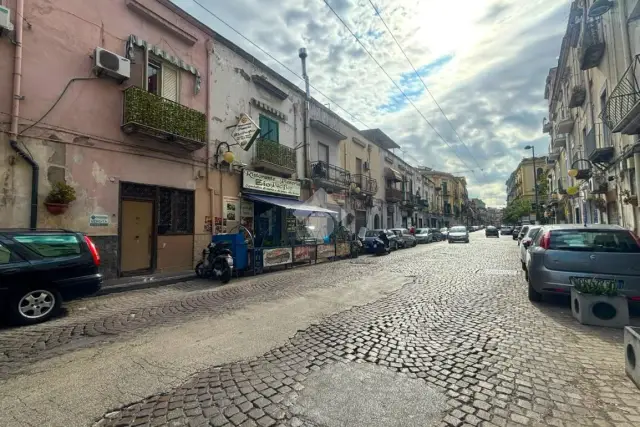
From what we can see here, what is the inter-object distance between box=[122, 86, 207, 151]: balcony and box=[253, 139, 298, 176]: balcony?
3292mm

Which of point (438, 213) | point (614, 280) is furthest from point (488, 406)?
point (438, 213)

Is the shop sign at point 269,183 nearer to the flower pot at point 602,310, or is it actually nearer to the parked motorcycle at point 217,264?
the parked motorcycle at point 217,264

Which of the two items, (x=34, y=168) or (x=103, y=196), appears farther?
(x=103, y=196)

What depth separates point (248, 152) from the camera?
1418cm

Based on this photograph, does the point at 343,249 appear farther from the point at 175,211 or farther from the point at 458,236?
the point at 458,236

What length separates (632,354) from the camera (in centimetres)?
313

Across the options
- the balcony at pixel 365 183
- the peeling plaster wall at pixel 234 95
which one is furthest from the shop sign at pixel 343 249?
the balcony at pixel 365 183

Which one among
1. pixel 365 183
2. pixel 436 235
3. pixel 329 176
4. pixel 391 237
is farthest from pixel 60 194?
pixel 436 235

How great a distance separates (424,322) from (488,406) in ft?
7.87

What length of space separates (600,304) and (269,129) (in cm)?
1387

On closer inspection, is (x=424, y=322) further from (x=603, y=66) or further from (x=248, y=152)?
(x=603, y=66)

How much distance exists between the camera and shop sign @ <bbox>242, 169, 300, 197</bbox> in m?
13.7

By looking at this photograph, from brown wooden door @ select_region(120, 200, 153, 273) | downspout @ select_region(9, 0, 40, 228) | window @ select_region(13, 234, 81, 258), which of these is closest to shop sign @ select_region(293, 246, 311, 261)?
brown wooden door @ select_region(120, 200, 153, 273)

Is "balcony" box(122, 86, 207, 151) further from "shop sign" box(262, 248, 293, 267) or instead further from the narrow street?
the narrow street
